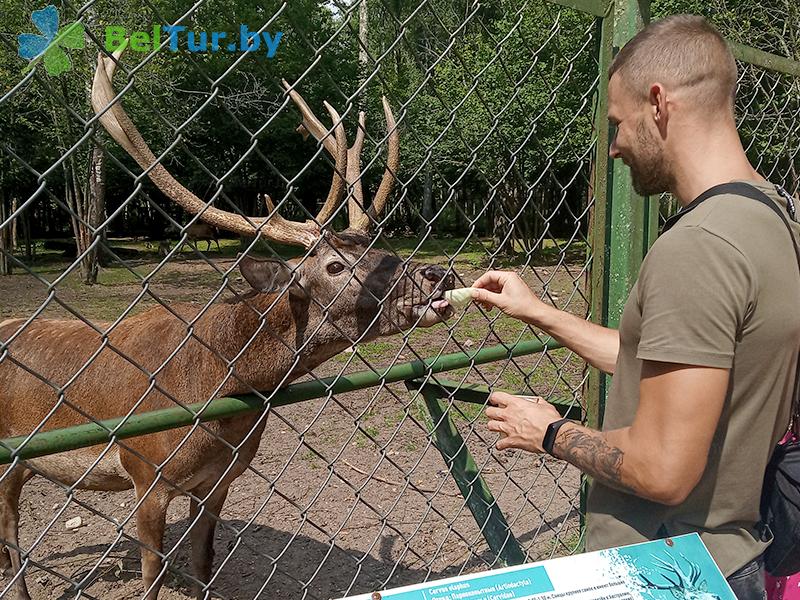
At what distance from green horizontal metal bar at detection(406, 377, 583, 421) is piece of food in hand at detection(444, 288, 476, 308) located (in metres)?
0.31

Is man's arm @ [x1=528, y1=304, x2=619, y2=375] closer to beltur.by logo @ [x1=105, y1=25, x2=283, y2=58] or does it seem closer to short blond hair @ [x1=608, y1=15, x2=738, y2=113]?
short blond hair @ [x1=608, y1=15, x2=738, y2=113]

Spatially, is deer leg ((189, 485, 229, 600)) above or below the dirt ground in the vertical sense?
above

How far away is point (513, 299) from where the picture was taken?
223cm

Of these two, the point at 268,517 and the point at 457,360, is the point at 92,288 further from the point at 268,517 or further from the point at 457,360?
the point at 457,360

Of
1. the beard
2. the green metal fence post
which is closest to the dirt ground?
the green metal fence post

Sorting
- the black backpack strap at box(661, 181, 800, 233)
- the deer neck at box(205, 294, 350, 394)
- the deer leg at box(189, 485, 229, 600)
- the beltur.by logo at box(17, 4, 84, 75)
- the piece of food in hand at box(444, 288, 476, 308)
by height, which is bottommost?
the deer leg at box(189, 485, 229, 600)

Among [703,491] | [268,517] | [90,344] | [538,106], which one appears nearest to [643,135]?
[703,491]

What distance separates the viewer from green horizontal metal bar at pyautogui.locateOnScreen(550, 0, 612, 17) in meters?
2.24

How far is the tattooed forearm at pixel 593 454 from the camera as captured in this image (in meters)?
1.55

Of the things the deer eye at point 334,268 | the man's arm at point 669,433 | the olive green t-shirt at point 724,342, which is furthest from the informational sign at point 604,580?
the deer eye at point 334,268

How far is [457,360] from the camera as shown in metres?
2.33

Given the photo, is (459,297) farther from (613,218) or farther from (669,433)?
(669,433)

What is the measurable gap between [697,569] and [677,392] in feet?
1.17

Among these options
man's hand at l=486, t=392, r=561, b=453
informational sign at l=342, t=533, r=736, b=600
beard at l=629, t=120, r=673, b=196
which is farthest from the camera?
man's hand at l=486, t=392, r=561, b=453
